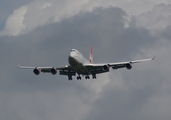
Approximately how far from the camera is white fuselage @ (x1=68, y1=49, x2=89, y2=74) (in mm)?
159875

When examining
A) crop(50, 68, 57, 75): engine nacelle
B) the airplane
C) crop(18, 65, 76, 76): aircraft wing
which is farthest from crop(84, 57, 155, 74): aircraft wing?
crop(50, 68, 57, 75): engine nacelle

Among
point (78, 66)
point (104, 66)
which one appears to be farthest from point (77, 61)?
point (104, 66)

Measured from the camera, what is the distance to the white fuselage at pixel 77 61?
160 meters

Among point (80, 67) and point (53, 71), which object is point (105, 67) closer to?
point (80, 67)

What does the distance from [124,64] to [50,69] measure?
16.0 metres

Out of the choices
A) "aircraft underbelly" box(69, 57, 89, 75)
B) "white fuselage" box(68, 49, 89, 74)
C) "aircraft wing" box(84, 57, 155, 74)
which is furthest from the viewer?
"aircraft wing" box(84, 57, 155, 74)

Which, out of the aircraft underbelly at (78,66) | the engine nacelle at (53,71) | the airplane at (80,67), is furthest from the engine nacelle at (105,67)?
the engine nacelle at (53,71)

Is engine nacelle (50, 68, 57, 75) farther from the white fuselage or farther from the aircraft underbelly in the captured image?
the white fuselage

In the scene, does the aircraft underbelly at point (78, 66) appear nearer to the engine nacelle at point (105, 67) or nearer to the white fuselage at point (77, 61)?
the white fuselage at point (77, 61)

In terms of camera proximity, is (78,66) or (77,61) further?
(78,66)

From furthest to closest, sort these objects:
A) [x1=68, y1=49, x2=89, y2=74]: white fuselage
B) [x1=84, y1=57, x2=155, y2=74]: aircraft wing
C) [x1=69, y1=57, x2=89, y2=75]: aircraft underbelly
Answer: [x1=84, y1=57, x2=155, y2=74]: aircraft wing
[x1=69, y1=57, x2=89, y2=75]: aircraft underbelly
[x1=68, y1=49, x2=89, y2=74]: white fuselage

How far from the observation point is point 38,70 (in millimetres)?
166000

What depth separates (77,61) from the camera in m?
160

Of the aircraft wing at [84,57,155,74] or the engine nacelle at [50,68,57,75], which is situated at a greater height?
the engine nacelle at [50,68,57,75]
